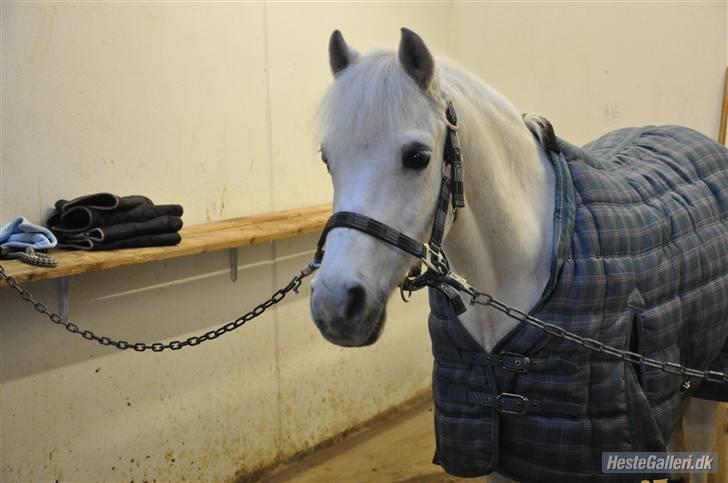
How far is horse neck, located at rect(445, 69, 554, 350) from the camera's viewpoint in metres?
1.27

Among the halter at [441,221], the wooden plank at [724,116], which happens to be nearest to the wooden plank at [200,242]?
the halter at [441,221]

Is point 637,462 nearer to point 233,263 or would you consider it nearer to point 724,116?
point 233,263

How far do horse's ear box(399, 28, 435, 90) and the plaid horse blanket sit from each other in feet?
1.30

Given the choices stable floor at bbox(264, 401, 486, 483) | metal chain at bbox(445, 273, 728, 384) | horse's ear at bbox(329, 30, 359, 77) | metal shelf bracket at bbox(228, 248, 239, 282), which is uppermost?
horse's ear at bbox(329, 30, 359, 77)

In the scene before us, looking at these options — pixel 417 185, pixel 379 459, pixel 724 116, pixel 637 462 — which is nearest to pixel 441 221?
pixel 417 185

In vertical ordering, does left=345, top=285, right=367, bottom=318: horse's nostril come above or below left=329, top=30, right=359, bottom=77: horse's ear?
below

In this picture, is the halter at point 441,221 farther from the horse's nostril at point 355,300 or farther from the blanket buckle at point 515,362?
the blanket buckle at point 515,362

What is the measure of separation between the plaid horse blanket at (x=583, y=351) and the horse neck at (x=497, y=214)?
0.03 m

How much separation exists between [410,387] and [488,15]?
1783mm

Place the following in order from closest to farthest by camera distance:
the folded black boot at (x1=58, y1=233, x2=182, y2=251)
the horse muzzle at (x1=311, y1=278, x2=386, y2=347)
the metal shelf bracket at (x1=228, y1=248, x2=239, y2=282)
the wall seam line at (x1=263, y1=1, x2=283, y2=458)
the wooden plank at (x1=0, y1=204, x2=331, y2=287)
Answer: the horse muzzle at (x1=311, y1=278, x2=386, y2=347)
the wooden plank at (x1=0, y1=204, x2=331, y2=287)
the folded black boot at (x1=58, y1=233, x2=182, y2=251)
the metal shelf bracket at (x1=228, y1=248, x2=239, y2=282)
the wall seam line at (x1=263, y1=1, x2=283, y2=458)

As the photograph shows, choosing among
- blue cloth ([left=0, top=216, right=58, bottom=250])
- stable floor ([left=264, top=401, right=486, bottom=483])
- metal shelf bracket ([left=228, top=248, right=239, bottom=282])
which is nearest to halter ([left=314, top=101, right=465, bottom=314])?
blue cloth ([left=0, top=216, right=58, bottom=250])

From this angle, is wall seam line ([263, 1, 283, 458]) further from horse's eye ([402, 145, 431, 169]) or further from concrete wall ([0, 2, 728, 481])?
horse's eye ([402, 145, 431, 169])

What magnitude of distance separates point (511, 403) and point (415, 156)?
→ 516 millimetres

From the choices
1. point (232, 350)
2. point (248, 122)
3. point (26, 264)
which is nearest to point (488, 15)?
point (248, 122)
